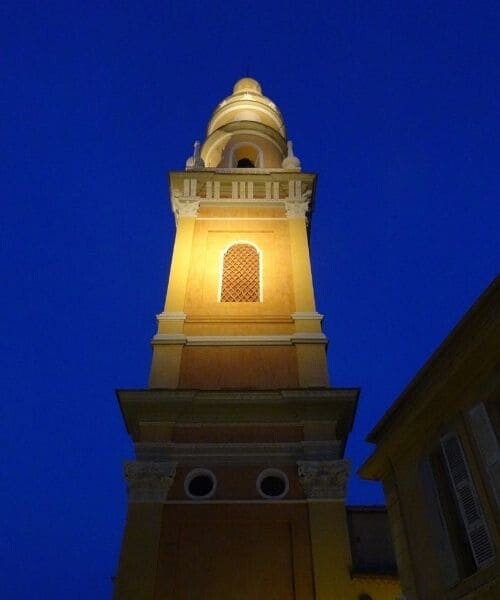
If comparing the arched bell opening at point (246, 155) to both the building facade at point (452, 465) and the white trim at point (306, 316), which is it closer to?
the white trim at point (306, 316)

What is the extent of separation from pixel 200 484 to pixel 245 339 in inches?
155

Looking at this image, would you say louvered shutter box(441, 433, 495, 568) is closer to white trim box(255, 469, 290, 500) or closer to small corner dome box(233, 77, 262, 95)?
white trim box(255, 469, 290, 500)

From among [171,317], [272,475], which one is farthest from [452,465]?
[171,317]

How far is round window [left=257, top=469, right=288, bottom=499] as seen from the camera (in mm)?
12555

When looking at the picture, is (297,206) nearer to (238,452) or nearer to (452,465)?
(238,452)

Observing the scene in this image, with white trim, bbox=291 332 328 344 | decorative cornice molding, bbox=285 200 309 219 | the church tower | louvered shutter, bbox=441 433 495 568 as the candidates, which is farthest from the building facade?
decorative cornice molding, bbox=285 200 309 219

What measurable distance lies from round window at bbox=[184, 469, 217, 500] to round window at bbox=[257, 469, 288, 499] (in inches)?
39.4

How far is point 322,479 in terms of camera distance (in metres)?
12.5

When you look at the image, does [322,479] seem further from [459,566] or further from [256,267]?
[256,267]

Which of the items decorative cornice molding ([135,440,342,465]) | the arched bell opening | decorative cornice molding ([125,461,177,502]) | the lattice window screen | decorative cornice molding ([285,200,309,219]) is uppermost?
the arched bell opening

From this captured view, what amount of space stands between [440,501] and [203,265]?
10.9 m

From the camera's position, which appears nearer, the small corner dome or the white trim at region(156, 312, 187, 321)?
the white trim at region(156, 312, 187, 321)

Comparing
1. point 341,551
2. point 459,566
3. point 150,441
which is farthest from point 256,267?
point 459,566

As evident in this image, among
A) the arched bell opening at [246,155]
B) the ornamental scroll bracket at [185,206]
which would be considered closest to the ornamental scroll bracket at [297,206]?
the ornamental scroll bracket at [185,206]
